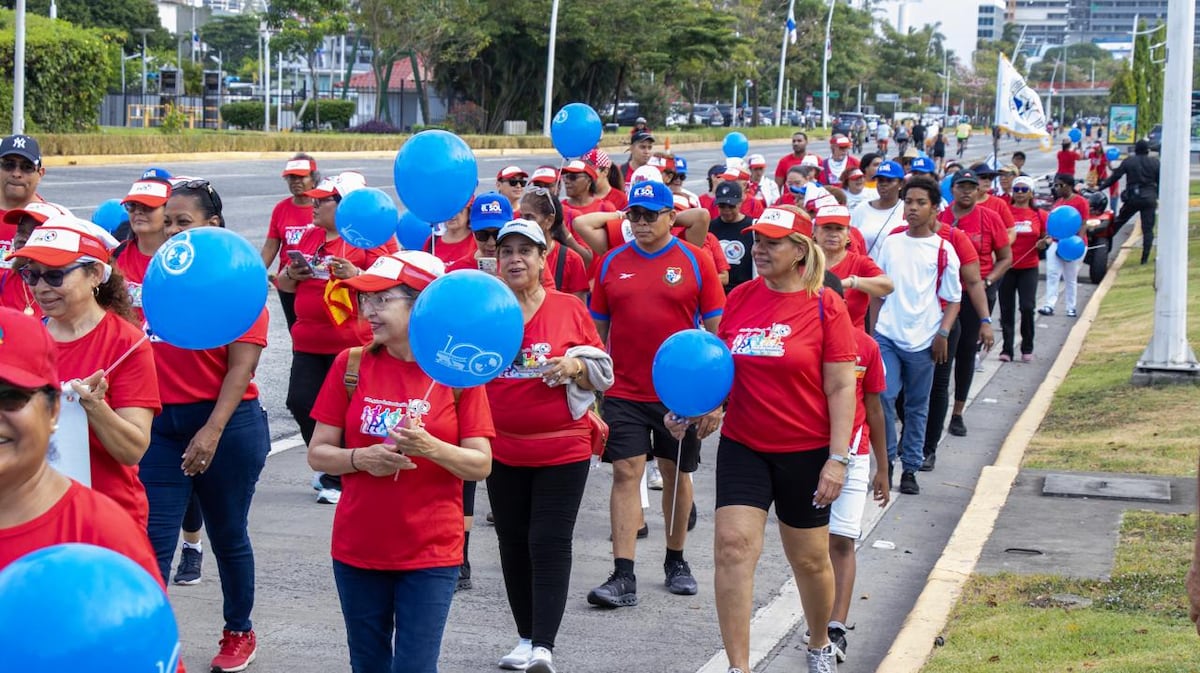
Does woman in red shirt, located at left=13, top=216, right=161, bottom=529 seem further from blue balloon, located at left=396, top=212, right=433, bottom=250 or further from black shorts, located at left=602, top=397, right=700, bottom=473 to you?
→ blue balloon, located at left=396, top=212, right=433, bottom=250

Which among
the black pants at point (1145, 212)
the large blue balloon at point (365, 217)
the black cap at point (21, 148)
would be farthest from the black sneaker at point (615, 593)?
the black pants at point (1145, 212)

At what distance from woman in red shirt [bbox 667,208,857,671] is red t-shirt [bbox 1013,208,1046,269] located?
A: 9852mm

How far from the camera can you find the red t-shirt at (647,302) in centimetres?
761

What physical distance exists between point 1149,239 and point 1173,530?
19426 mm

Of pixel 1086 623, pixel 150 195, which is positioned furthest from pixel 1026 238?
pixel 150 195

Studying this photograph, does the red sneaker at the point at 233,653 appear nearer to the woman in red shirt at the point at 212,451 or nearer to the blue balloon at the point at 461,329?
the woman in red shirt at the point at 212,451

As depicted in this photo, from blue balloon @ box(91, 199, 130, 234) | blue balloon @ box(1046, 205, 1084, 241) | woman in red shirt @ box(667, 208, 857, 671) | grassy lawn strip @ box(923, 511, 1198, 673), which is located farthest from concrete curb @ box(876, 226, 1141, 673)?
Result: blue balloon @ box(91, 199, 130, 234)

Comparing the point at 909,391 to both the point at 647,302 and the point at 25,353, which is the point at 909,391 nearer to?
the point at 647,302

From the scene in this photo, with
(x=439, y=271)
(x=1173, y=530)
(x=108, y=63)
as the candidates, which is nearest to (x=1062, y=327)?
(x=1173, y=530)

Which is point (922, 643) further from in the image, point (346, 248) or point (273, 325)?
point (273, 325)

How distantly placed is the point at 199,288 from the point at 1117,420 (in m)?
9.20

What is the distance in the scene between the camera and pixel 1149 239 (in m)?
26.6

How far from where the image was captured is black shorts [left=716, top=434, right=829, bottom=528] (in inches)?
237

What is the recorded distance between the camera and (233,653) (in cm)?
625
